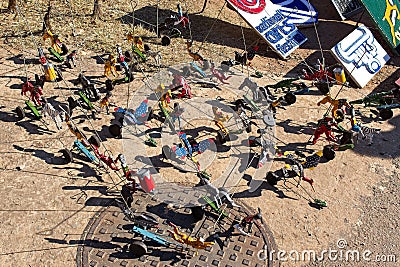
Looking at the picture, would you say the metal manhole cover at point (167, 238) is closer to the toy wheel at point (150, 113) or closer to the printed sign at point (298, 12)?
the toy wheel at point (150, 113)

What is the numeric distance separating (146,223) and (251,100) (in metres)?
6.85

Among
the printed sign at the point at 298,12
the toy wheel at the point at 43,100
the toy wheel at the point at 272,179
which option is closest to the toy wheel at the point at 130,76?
the toy wheel at the point at 43,100

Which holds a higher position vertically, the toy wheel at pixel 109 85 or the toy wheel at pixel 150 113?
the toy wheel at pixel 150 113

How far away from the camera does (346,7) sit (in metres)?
22.4

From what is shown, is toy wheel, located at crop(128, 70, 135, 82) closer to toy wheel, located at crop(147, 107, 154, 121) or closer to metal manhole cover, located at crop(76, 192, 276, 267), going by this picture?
toy wheel, located at crop(147, 107, 154, 121)

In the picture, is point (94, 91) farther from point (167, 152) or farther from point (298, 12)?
point (298, 12)

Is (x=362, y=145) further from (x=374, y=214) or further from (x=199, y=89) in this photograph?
(x=199, y=89)

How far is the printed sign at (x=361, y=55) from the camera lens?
60.0ft

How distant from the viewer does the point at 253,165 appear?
569 inches

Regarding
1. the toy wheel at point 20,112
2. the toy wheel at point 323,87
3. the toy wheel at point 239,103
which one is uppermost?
the toy wheel at point 323,87

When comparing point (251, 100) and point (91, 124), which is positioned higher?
point (251, 100)

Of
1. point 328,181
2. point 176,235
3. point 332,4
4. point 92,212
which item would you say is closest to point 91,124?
point 92,212

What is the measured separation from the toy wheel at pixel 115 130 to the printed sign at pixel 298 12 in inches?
405
